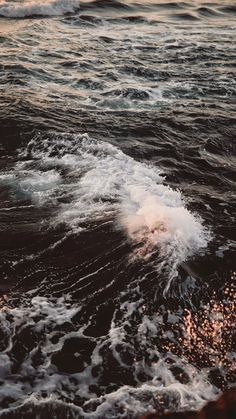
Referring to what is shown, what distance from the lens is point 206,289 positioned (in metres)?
4.45

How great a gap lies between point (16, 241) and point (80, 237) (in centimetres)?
76

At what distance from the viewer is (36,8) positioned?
18.2m

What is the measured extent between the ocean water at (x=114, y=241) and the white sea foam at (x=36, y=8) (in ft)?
26.1

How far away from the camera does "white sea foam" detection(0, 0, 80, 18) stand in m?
17.6

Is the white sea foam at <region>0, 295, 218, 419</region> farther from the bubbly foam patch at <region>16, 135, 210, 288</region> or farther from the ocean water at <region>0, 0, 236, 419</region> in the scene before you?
the bubbly foam patch at <region>16, 135, 210, 288</region>

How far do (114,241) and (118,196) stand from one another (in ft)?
3.29

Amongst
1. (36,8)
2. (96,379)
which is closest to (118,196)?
(96,379)

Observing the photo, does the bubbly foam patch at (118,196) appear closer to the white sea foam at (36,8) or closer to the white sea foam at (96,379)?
the white sea foam at (96,379)

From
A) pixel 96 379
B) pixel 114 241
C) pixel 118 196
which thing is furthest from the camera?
pixel 118 196

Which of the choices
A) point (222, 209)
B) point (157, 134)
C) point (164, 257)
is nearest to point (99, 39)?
point (157, 134)

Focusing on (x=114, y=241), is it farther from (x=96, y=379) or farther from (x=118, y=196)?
(x=96, y=379)

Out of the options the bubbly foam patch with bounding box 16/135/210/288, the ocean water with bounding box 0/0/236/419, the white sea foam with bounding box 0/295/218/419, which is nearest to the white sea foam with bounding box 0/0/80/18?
the ocean water with bounding box 0/0/236/419

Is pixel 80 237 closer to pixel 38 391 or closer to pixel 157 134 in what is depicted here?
pixel 38 391

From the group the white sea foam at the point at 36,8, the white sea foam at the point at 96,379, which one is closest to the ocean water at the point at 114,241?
the white sea foam at the point at 96,379
